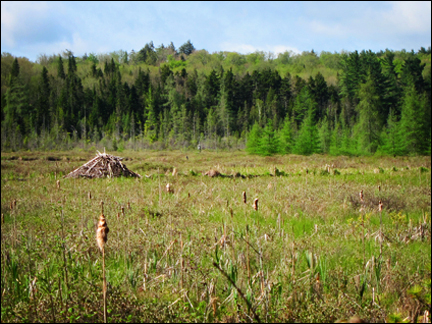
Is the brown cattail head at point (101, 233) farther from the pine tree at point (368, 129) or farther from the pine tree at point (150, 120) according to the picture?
the pine tree at point (368, 129)

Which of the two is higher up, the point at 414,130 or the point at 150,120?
the point at 414,130

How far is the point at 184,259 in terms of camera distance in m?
2.37

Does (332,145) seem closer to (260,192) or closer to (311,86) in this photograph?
(260,192)

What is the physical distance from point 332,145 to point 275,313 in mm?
26099

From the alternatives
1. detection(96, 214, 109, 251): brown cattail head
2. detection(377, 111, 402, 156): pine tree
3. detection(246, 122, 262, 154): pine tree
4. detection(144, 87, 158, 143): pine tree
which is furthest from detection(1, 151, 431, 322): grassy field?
detection(377, 111, 402, 156): pine tree

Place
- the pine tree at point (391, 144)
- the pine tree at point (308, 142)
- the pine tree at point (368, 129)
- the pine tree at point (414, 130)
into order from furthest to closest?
1. the pine tree at point (368, 129)
2. the pine tree at point (414, 130)
3. the pine tree at point (391, 144)
4. the pine tree at point (308, 142)

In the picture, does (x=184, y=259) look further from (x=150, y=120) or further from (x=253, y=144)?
(x=253, y=144)

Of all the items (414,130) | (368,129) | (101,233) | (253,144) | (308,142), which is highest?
(368,129)

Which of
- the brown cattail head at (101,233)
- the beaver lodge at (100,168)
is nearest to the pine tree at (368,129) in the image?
the beaver lodge at (100,168)

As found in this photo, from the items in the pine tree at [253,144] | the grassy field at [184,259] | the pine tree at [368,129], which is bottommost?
the grassy field at [184,259]

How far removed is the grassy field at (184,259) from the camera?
1.82 metres

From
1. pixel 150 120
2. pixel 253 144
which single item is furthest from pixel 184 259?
pixel 253 144

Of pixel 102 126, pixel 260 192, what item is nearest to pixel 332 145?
pixel 260 192

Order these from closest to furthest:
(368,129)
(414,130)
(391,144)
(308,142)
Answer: (308,142), (391,144), (414,130), (368,129)
